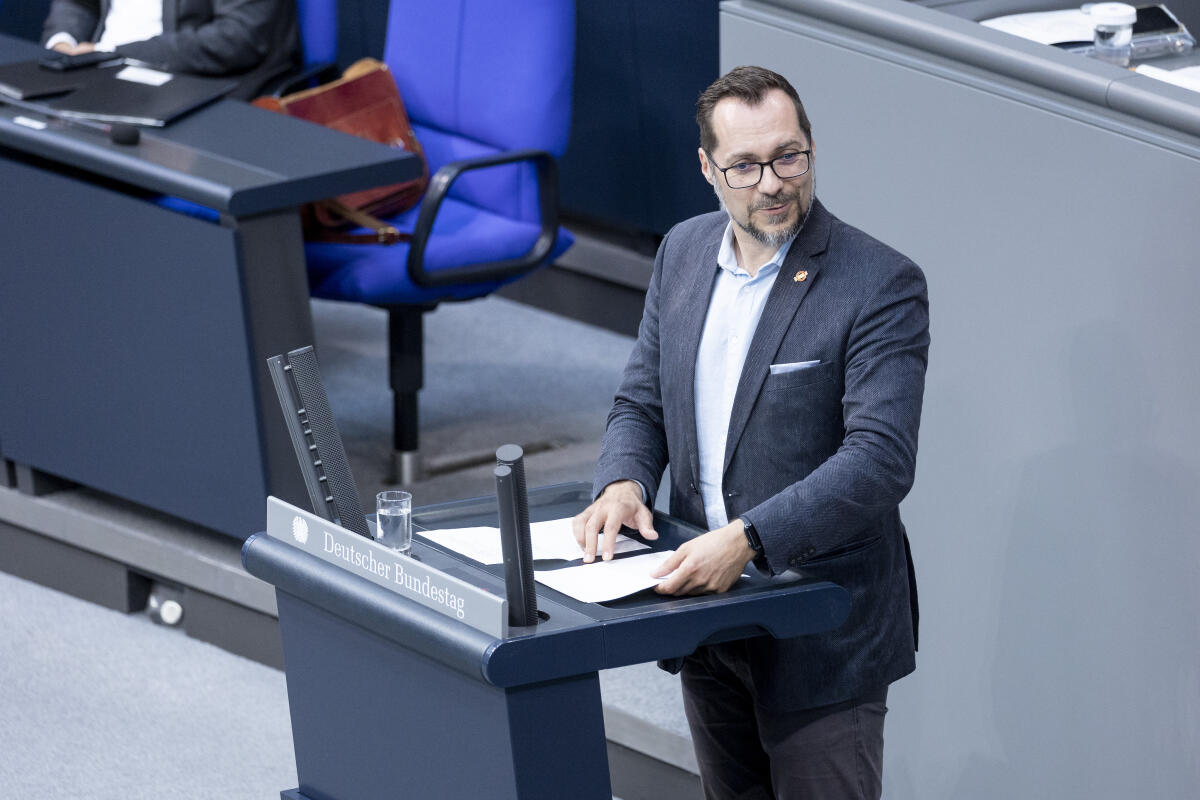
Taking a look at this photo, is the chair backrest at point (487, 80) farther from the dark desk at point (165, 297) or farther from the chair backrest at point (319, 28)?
the dark desk at point (165, 297)

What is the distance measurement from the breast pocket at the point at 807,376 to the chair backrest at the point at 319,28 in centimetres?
266

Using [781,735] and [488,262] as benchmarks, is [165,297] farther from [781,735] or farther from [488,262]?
[781,735]

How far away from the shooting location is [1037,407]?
257 cm

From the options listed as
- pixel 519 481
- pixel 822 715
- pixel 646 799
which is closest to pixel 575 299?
pixel 646 799

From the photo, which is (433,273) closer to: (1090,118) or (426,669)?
(1090,118)

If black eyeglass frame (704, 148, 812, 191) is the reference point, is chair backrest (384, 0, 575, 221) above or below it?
below

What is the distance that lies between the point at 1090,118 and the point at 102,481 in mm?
2267

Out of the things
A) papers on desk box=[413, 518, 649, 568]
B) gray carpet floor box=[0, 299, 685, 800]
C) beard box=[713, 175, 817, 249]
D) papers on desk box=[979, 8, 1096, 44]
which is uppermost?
papers on desk box=[979, 8, 1096, 44]

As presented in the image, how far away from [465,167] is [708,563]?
2.07 meters

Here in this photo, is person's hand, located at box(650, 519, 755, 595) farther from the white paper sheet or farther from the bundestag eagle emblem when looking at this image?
the bundestag eagle emblem

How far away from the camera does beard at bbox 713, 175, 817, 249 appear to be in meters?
2.09

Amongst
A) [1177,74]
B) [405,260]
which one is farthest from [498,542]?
[405,260]

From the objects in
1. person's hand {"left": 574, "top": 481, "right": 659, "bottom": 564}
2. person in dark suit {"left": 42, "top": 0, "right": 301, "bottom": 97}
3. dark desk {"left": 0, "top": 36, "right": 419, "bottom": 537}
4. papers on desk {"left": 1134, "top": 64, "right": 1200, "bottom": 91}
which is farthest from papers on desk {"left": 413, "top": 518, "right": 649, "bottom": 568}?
person in dark suit {"left": 42, "top": 0, "right": 301, "bottom": 97}

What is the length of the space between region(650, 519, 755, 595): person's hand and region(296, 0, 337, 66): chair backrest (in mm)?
2798
